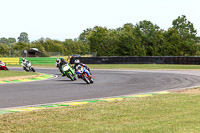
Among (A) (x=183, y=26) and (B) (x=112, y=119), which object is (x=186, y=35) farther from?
(B) (x=112, y=119)

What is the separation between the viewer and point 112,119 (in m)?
8.23

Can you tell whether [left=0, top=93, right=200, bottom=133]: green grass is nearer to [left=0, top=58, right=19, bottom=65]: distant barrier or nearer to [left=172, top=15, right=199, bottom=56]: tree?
[left=0, top=58, right=19, bottom=65]: distant barrier

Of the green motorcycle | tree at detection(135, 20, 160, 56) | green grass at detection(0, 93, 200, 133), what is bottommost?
green grass at detection(0, 93, 200, 133)

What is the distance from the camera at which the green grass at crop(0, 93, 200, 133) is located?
7117mm

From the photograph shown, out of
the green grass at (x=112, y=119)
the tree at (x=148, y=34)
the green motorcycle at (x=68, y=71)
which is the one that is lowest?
the green grass at (x=112, y=119)

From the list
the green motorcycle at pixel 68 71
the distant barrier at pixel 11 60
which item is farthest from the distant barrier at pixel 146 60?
the green motorcycle at pixel 68 71

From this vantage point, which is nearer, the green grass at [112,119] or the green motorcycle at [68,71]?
the green grass at [112,119]

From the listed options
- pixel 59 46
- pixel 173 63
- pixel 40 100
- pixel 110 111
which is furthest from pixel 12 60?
pixel 59 46

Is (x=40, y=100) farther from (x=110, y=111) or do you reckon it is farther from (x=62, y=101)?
(x=110, y=111)

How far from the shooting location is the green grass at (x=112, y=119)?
23.4 feet

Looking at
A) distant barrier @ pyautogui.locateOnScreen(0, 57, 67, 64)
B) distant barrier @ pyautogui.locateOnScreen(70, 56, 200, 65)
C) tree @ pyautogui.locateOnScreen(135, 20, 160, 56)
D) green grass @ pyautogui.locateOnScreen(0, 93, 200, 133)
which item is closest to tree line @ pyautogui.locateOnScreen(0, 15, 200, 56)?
tree @ pyautogui.locateOnScreen(135, 20, 160, 56)

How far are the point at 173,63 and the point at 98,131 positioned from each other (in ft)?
127

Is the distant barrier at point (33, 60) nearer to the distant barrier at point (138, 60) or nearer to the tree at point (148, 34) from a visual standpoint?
the distant barrier at point (138, 60)

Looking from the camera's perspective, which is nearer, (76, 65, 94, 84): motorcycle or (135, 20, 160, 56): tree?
(76, 65, 94, 84): motorcycle
